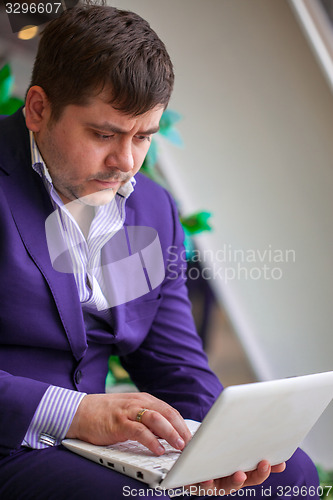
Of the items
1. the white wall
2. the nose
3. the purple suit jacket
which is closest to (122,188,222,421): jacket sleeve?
the purple suit jacket

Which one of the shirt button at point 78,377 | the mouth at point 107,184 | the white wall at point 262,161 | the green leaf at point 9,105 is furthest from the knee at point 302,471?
the green leaf at point 9,105

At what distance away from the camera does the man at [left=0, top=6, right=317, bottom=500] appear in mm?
1045

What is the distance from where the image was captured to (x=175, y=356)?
55.7 inches

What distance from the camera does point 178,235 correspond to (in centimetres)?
149

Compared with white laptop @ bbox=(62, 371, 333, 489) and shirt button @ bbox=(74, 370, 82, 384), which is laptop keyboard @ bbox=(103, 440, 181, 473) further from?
shirt button @ bbox=(74, 370, 82, 384)

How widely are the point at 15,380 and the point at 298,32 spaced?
157cm

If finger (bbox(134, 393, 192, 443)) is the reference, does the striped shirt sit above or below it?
above

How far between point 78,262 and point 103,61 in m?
0.40

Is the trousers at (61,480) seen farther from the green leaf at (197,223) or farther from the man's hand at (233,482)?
the green leaf at (197,223)

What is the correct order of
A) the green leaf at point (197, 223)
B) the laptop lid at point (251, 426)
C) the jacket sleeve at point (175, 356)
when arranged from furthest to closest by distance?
the green leaf at point (197, 223) < the jacket sleeve at point (175, 356) < the laptop lid at point (251, 426)

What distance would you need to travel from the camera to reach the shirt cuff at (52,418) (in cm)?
106

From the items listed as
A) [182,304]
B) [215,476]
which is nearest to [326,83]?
[182,304]

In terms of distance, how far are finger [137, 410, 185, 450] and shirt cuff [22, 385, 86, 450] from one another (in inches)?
5.8

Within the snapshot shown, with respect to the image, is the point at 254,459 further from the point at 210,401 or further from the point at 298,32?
the point at 298,32
